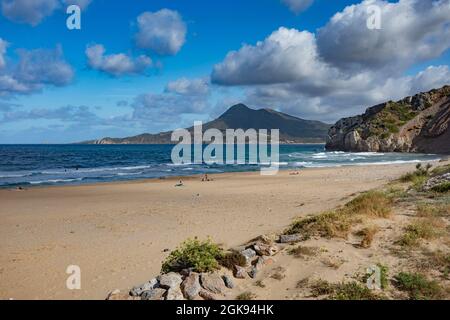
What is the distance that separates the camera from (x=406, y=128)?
3915 inches

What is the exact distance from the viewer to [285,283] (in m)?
7.78

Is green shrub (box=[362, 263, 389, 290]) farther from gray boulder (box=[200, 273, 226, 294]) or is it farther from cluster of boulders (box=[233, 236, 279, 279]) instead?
gray boulder (box=[200, 273, 226, 294])

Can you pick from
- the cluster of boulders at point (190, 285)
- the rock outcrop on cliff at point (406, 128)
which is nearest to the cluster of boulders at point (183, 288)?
the cluster of boulders at point (190, 285)

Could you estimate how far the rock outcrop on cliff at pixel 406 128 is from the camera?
89.4 meters

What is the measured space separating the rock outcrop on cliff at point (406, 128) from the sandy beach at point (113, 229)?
78.5 m

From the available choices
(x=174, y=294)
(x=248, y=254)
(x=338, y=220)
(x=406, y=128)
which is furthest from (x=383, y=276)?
(x=406, y=128)

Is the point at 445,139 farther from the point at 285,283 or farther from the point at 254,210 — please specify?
the point at 285,283

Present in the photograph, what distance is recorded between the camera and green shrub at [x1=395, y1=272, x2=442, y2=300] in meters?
6.80

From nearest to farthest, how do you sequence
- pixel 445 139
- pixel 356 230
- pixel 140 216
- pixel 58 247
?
1. pixel 356 230
2. pixel 58 247
3. pixel 140 216
4. pixel 445 139

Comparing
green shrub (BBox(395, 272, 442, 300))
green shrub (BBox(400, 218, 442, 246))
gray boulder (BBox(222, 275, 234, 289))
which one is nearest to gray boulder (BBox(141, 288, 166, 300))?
gray boulder (BBox(222, 275, 234, 289))

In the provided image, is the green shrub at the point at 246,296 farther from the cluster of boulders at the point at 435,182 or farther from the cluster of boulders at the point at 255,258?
the cluster of boulders at the point at 435,182

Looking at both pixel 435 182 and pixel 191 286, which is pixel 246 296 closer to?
pixel 191 286
